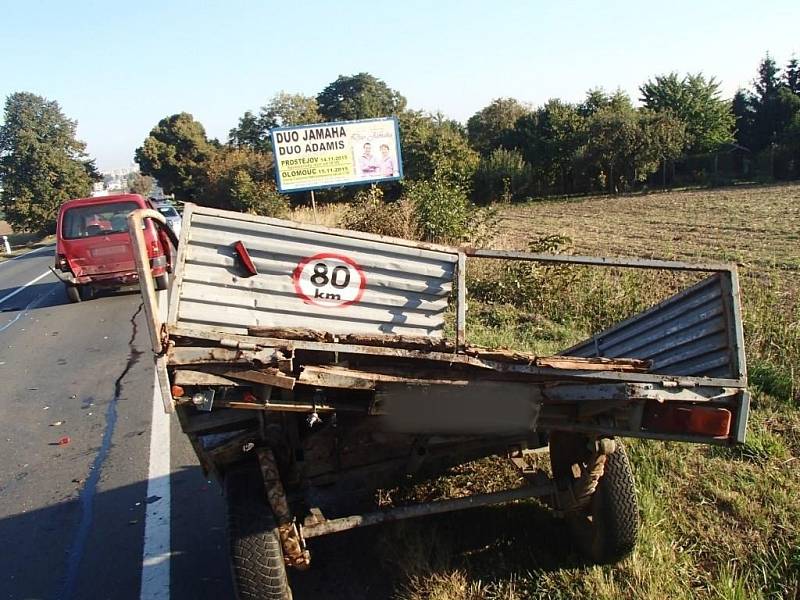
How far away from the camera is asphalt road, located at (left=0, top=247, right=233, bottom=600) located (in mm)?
3436

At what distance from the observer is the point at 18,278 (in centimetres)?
1814

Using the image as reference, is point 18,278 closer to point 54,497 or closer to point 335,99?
point 54,497

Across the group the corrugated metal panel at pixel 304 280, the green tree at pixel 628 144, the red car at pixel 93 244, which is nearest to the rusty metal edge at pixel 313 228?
the corrugated metal panel at pixel 304 280

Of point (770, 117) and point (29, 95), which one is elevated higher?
point (29, 95)

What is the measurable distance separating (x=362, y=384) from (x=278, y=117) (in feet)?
166

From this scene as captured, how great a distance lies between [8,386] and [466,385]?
671cm

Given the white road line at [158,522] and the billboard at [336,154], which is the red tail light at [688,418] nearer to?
the white road line at [158,522]

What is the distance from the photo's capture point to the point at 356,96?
247 ft

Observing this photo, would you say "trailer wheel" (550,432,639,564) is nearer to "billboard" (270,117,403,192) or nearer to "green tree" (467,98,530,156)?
"billboard" (270,117,403,192)

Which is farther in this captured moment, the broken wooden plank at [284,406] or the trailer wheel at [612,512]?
the trailer wheel at [612,512]

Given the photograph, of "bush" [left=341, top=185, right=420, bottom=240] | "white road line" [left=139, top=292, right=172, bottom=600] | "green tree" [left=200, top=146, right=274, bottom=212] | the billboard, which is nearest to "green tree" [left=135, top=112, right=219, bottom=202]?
"green tree" [left=200, top=146, right=274, bottom=212]

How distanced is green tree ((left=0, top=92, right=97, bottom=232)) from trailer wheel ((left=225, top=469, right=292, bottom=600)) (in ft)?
157

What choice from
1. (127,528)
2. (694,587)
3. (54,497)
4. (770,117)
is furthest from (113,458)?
(770,117)

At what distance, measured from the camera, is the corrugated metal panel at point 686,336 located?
2848 millimetres
